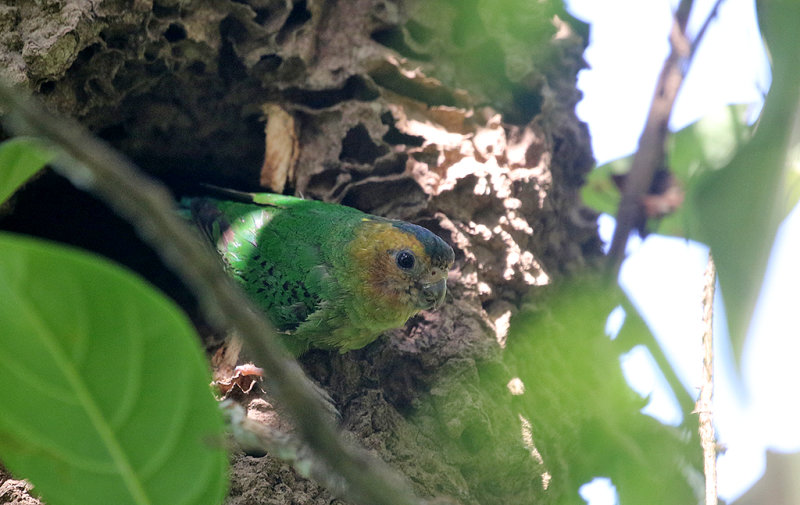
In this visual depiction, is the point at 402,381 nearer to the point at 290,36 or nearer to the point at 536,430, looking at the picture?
the point at 536,430

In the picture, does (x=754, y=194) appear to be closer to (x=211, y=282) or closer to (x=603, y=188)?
(x=211, y=282)

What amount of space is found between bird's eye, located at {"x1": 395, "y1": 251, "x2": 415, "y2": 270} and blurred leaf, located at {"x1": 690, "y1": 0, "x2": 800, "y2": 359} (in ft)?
7.23

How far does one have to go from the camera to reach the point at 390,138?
13.1 feet

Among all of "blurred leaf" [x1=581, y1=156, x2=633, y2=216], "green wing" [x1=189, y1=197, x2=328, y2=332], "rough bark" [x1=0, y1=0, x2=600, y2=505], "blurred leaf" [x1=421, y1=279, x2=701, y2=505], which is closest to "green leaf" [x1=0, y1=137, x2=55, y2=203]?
"blurred leaf" [x1=421, y1=279, x2=701, y2=505]

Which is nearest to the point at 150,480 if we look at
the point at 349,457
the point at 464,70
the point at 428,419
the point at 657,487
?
the point at 349,457

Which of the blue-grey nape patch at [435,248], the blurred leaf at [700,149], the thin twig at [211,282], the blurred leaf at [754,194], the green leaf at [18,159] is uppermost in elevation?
the blue-grey nape patch at [435,248]

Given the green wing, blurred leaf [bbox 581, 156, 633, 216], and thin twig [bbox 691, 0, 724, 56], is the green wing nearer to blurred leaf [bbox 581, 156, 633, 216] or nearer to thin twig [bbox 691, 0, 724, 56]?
blurred leaf [bbox 581, 156, 633, 216]

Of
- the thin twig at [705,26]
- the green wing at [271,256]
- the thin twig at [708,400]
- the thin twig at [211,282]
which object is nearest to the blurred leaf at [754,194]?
the thin twig at [708,400]

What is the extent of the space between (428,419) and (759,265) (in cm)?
221

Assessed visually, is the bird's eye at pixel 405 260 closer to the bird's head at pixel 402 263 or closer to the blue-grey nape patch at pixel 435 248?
the bird's head at pixel 402 263

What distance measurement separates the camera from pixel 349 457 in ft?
2.59

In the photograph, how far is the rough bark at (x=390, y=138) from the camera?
333 cm

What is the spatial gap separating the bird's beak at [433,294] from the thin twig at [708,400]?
1806 mm

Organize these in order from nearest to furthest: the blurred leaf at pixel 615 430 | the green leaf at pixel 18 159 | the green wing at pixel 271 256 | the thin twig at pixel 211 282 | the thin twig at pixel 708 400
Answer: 1. the thin twig at pixel 211 282
2. the green leaf at pixel 18 159
3. the blurred leaf at pixel 615 430
4. the thin twig at pixel 708 400
5. the green wing at pixel 271 256
